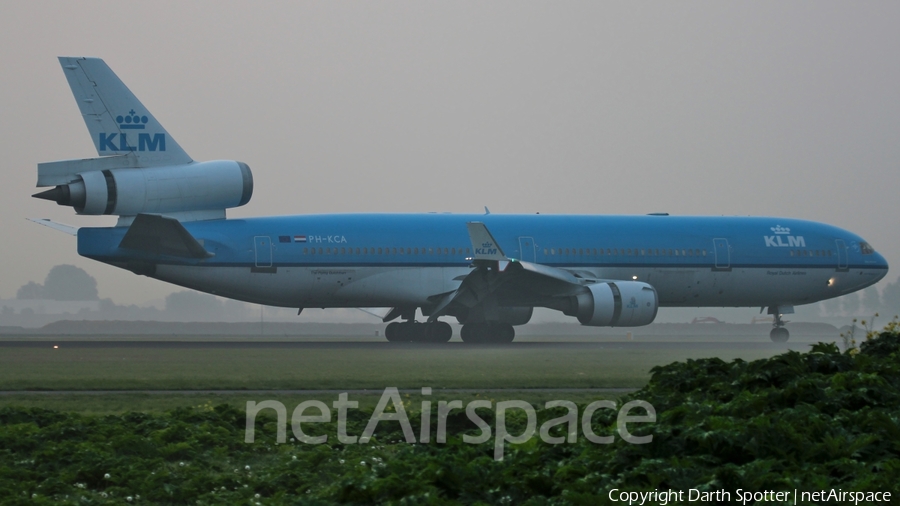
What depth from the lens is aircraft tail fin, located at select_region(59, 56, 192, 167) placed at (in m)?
27.2

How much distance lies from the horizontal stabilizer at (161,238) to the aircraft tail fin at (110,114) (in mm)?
1949

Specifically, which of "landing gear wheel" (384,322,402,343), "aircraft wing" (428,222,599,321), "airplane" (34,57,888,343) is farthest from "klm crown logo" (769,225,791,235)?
"landing gear wheel" (384,322,402,343)

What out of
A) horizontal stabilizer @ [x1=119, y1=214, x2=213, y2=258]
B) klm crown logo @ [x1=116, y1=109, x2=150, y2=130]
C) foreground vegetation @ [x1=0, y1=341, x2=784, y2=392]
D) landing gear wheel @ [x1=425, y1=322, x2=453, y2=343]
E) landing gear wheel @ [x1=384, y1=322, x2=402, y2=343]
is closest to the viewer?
foreground vegetation @ [x1=0, y1=341, x2=784, y2=392]

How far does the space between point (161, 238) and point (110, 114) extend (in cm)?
365

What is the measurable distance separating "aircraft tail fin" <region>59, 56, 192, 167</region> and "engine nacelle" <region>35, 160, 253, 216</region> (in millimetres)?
560

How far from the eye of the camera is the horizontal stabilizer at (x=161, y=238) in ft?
86.7

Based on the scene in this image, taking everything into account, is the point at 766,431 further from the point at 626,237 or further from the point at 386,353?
the point at 626,237

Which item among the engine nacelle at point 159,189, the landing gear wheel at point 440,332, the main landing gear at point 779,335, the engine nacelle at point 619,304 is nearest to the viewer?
Answer: the engine nacelle at point 159,189

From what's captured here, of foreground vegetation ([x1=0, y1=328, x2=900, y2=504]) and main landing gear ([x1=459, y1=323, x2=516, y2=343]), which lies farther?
main landing gear ([x1=459, y1=323, x2=516, y2=343])

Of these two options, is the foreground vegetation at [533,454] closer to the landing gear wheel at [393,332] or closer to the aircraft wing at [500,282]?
the aircraft wing at [500,282]

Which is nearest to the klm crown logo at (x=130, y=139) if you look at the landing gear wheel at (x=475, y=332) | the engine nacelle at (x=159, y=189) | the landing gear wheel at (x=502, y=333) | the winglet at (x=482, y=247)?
the engine nacelle at (x=159, y=189)

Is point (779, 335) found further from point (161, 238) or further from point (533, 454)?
point (533, 454)

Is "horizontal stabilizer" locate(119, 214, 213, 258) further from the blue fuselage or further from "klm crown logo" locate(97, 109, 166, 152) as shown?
"klm crown logo" locate(97, 109, 166, 152)

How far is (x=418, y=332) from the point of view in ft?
105
